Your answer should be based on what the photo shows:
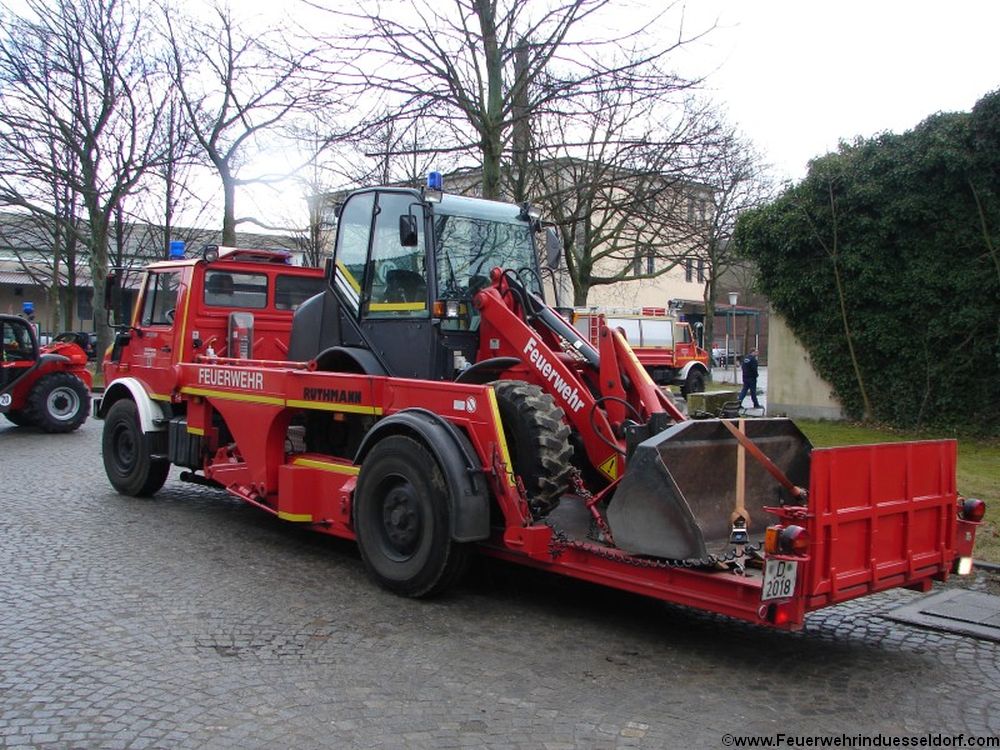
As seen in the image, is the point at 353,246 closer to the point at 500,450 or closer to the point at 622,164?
the point at 500,450

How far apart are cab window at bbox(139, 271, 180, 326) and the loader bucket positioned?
20.2 feet

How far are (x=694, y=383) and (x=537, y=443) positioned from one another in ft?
87.8

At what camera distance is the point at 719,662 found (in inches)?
211

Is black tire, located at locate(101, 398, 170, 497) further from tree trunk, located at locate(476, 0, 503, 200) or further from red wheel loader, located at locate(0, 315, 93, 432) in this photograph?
red wheel loader, located at locate(0, 315, 93, 432)

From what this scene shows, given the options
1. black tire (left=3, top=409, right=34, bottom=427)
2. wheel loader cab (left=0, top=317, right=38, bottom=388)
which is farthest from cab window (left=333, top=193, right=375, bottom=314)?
black tire (left=3, top=409, right=34, bottom=427)


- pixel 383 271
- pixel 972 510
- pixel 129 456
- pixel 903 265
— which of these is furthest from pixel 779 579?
pixel 903 265

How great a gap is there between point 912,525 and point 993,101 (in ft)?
41.2

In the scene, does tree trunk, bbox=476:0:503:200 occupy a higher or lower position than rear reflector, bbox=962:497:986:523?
higher

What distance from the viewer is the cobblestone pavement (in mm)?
4340

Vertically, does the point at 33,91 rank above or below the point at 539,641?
above

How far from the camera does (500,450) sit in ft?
19.8

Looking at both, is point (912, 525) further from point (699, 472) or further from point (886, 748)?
point (886, 748)

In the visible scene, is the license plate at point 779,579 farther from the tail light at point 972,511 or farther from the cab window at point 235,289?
the cab window at point 235,289

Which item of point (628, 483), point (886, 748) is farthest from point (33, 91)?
point (886, 748)
